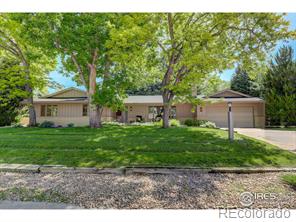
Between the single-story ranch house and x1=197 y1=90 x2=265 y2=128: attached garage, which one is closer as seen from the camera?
x1=197 y1=90 x2=265 y2=128: attached garage

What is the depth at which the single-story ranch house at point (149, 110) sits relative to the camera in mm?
15977

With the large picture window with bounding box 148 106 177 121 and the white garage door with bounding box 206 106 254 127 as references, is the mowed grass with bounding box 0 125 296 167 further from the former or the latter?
the large picture window with bounding box 148 106 177 121

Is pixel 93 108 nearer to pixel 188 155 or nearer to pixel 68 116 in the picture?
pixel 68 116

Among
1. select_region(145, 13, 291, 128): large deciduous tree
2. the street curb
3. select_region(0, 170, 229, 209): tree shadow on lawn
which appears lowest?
select_region(0, 170, 229, 209): tree shadow on lawn

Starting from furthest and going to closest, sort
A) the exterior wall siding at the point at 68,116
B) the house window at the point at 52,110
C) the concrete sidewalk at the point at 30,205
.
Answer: the house window at the point at 52,110 → the exterior wall siding at the point at 68,116 → the concrete sidewalk at the point at 30,205

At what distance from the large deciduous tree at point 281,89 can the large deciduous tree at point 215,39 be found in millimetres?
7828

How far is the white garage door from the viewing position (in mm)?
15961

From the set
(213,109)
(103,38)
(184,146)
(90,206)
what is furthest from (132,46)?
(213,109)

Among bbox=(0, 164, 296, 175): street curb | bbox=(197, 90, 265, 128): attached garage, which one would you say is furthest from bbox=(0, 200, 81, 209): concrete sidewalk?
bbox=(197, 90, 265, 128): attached garage

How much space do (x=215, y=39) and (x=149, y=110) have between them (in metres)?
11.0

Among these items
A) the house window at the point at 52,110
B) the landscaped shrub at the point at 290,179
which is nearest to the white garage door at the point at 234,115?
the landscaped shrub at the point at 290,179

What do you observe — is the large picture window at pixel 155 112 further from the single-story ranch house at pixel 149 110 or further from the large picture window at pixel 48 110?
the large picture window at pixel 48 110
